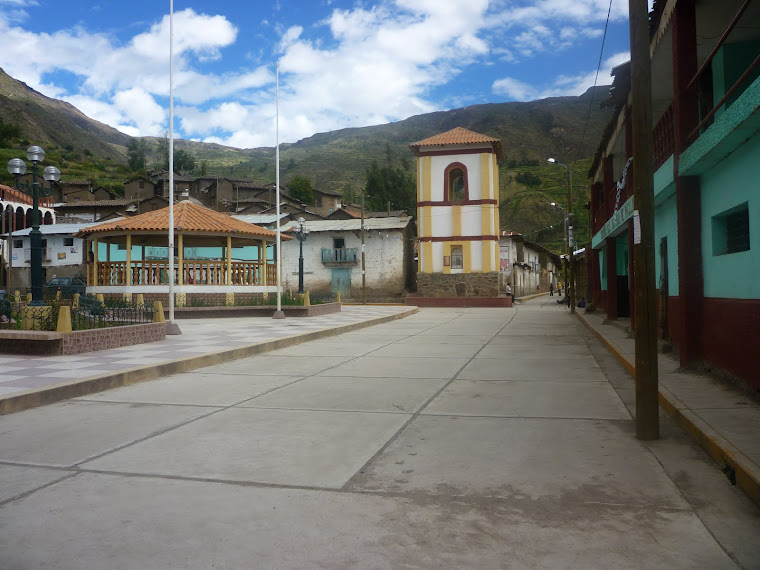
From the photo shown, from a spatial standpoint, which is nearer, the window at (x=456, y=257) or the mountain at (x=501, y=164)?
the window at (x=456, y=257)

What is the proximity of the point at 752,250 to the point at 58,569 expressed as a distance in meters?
6.87

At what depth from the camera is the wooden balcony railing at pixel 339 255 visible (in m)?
41.8

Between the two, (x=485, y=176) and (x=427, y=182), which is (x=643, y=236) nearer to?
(x=485, y=176)

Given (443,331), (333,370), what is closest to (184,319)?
(443,331)

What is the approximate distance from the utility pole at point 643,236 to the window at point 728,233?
292 cm

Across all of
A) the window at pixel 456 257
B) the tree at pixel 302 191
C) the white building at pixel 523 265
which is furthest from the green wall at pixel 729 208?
the tree at pixel 302 191

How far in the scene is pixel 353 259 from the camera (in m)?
41.7

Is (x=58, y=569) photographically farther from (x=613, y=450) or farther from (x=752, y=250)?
(x=752, y=250)

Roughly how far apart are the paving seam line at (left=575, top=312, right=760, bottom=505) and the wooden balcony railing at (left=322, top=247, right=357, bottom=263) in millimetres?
35011

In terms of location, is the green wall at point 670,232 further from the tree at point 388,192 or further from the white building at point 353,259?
the tree at point 388,192

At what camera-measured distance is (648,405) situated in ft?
17.8

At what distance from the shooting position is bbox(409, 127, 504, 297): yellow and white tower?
37688 millimetres

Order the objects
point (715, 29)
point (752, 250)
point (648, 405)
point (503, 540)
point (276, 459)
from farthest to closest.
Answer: point (715, 29) < point (752, 250) < point (648, 405) < point (276, 459) < point (503, 540)

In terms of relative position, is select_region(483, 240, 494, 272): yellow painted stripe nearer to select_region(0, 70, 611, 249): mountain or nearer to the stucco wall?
the stucco wall
